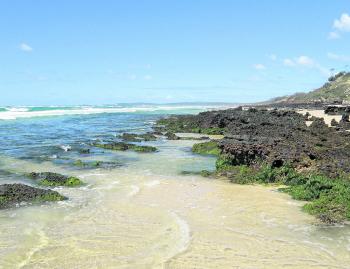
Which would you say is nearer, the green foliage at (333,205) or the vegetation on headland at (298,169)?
the green foliage at (333,205)

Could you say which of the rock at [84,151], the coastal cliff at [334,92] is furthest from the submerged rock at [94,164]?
the coastal cliff at [334,92]

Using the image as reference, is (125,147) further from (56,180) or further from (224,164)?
(56,180)

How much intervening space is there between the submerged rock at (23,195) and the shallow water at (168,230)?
49 centimetres

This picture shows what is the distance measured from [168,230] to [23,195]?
4.86 meters

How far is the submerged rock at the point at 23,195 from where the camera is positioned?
40.1 ft

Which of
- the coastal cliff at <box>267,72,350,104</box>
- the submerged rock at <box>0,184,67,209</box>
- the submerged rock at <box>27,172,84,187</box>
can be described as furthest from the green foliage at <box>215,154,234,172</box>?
the coastal cliff at <box>267,72,350,104</box>

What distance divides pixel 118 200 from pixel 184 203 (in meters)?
1.90

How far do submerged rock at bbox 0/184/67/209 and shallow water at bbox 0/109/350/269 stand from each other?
1.62 ft

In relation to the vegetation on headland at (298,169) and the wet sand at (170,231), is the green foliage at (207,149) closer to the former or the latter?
the vegetation on headland at (298,169)

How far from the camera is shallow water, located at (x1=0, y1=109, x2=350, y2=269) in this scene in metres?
8.27

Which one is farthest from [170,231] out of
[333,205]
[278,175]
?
[278,175]

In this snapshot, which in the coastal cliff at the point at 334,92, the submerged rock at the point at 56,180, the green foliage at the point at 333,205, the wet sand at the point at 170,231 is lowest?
the wet sand at the point at 170,231

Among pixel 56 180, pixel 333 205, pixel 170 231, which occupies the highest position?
pixel 333 205

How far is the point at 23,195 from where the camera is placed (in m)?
12.6
